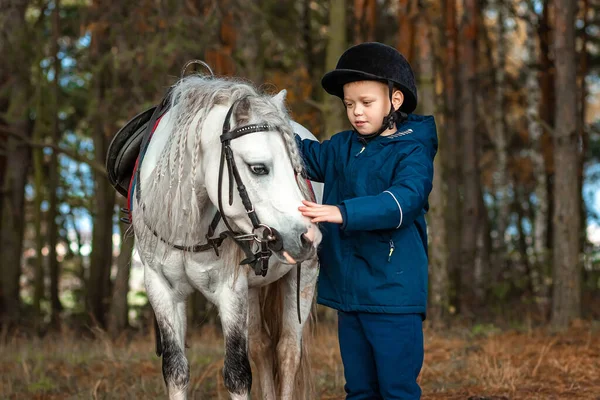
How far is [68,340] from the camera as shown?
320 inches

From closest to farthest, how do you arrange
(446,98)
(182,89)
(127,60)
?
(182,89), (127,60), (446,98)

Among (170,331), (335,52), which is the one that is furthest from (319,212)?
(335,52)

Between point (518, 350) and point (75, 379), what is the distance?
3.59 metres

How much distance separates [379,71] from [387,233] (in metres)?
0.66

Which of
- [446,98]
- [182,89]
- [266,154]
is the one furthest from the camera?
[446,98]

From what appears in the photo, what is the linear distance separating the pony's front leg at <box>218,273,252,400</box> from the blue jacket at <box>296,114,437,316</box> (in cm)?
45

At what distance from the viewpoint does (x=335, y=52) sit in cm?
847

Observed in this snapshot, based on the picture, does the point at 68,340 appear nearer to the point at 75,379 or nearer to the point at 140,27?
the point at 75,379

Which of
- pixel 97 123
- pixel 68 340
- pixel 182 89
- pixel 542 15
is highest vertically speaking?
pixel 542 15

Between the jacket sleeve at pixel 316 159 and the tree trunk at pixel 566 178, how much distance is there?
4834 mm

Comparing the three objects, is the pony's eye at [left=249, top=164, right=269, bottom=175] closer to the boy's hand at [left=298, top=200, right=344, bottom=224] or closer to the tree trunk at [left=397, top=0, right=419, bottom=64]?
the boy's hand at [left=298, top=200, right=344, bottom=224]

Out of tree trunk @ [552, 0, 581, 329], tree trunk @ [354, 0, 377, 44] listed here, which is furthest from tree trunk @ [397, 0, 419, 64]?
tree trunk @ [552, 0, 581, 329]

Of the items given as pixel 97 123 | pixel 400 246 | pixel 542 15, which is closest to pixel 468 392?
pixel 400 246

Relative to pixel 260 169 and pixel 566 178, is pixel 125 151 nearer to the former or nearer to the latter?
pixel 260 169
